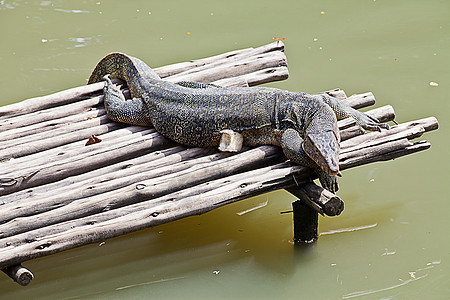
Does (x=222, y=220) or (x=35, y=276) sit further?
(x=222, y=220)

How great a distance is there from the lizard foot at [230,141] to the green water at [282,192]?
72 cm

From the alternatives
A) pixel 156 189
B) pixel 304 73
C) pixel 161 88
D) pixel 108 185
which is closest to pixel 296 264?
pixel 156 189

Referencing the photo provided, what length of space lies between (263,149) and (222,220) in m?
0.80

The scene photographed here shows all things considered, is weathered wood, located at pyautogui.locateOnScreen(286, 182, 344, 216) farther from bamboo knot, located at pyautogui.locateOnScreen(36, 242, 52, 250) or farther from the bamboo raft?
bamboo knot, located at pyautogui.locateOnScreen(36, 242, 52, 250)

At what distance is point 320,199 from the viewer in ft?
14.1

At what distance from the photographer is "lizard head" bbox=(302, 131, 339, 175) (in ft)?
14.0

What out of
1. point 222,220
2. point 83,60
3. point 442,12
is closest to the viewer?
point 222,220

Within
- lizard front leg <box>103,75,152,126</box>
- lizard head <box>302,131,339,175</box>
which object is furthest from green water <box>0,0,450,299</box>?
lizard front leg <box>103,75,152,126</box>

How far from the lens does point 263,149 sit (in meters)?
4.81

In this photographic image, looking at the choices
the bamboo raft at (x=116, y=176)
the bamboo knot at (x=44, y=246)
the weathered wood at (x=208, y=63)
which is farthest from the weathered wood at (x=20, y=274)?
the weathered wood at (x=208, y=63)

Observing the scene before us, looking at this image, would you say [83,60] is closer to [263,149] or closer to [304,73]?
[304,73]

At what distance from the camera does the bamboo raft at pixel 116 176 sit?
4.12 metres

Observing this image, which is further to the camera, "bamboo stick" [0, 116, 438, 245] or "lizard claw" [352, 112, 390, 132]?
"lizard claw" [352, 112, 390, 132]

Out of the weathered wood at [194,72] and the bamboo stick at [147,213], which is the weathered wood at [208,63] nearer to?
the weathered wood at [194,72]
